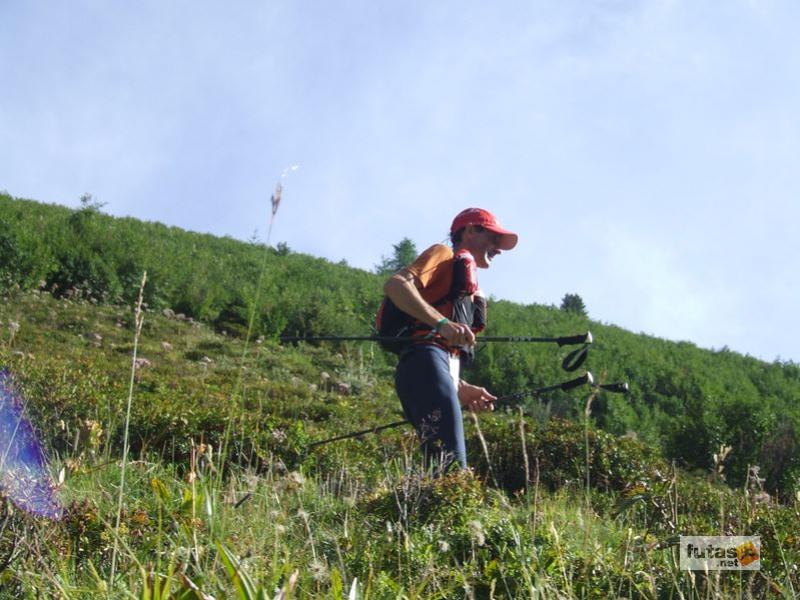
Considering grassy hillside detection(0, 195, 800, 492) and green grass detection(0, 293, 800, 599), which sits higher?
grassy hillside detection(0, 195, 800, 492)

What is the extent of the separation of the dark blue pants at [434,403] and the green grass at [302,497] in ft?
0.66

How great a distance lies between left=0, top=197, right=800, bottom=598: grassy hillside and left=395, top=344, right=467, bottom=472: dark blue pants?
0.60 ft

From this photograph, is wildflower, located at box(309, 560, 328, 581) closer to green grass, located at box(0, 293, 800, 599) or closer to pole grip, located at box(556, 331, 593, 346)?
green grass, located at box(0, 293, 800, 599)

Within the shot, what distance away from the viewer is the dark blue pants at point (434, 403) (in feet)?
11.9

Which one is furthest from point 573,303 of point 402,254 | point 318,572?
point 318,572

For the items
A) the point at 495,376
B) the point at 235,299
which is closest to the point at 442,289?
the point at 495,376

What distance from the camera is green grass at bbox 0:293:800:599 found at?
2.21m

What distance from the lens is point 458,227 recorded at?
168 inches

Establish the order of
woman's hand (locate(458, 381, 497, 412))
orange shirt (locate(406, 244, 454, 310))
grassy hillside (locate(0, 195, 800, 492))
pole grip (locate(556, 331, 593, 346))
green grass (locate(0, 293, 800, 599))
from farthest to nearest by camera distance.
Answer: grassy hillside (locate(0, 195, 800, 492)) < woman's hand (locate(458, 381, 497, 412)) < pole grip (locate(556, 331, 593, 346)) < orange shirt (locate(406, 244, 454, 310)) < green grass (locate(0, 293, 800, 599))

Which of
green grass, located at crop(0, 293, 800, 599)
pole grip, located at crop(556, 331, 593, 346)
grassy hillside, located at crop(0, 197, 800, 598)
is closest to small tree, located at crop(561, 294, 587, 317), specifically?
grassy hillside, located at crop(0, 197, 800, 598)

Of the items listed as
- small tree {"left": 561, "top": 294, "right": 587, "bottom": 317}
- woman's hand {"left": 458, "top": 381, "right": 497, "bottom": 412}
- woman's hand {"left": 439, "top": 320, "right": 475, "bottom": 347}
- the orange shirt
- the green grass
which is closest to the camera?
the green grass

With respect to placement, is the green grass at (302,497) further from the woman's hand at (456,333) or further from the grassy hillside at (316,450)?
the woman's hand at (456,333)

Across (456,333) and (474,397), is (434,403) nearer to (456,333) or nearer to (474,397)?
(456,333)

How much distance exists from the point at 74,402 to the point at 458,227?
3.71 metres
